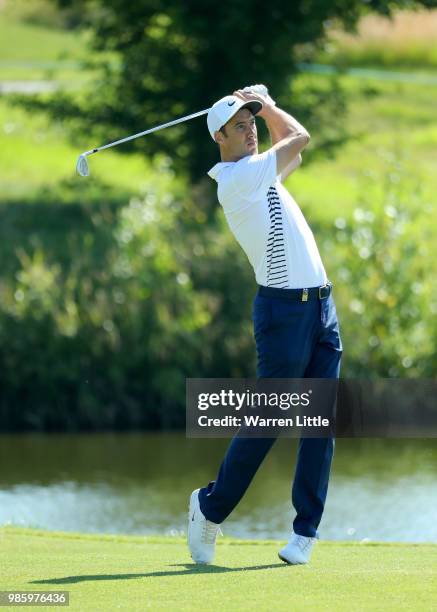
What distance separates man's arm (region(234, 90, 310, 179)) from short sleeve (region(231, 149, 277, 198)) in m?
0.04

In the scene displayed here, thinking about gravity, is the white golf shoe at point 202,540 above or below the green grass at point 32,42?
above

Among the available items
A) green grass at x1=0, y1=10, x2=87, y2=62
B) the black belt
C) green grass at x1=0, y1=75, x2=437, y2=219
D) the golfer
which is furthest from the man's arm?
green grass at x1=0, y1=10, x2=87, y2=62

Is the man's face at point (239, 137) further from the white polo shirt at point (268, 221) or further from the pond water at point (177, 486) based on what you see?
the pond water at point (177, 486)

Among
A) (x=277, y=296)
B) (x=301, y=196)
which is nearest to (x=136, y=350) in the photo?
(x=301, y=196)

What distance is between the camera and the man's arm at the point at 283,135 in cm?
605

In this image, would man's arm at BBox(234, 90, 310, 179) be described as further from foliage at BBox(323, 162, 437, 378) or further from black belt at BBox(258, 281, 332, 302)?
foliage at BBox(323, 162, 437, 378)

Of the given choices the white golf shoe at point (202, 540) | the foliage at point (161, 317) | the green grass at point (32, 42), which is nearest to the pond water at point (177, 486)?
the foliage at point (161, 317)

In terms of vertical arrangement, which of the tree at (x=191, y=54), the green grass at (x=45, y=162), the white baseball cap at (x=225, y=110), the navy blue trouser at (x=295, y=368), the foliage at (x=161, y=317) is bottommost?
the green grass at (x=45, y=162)

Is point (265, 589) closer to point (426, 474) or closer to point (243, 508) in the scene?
point (243, 508)

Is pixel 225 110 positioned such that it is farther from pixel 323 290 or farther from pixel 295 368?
pixel 295 368

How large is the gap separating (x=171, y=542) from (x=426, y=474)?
469 centimetres

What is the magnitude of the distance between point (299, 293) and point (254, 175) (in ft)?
1.62

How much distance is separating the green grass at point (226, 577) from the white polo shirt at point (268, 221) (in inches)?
44.7

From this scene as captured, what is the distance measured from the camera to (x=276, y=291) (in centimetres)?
604
